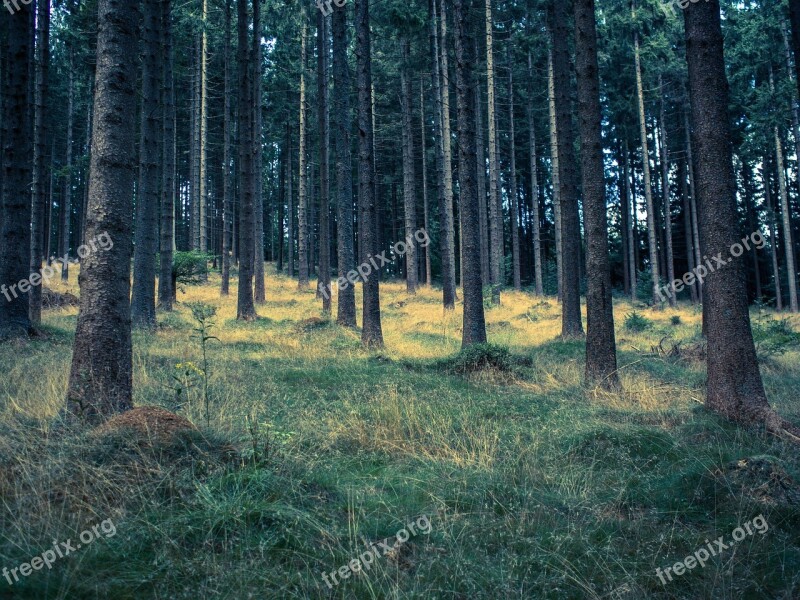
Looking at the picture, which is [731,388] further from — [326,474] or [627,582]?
[326,474]

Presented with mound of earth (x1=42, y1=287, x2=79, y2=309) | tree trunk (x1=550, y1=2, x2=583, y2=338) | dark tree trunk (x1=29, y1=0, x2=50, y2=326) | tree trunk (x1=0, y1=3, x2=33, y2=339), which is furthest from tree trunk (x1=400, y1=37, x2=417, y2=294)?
tree trunk (x1=0, y1=3, x2=33, y2=339)

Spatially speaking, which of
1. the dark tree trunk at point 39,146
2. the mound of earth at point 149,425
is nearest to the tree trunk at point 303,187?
the dark tree trunk at point 39,146

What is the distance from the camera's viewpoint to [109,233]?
4.80 m

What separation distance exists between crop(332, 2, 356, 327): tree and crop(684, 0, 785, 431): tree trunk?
9.77 metres

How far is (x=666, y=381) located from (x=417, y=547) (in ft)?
24.1

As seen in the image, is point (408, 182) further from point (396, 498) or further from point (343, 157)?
point (396, 498)

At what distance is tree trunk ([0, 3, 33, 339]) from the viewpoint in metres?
10.0

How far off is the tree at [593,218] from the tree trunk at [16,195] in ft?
33.9

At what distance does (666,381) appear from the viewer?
29.6 ft

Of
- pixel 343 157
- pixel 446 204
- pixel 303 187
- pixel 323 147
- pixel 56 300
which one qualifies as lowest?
pixel 56 300

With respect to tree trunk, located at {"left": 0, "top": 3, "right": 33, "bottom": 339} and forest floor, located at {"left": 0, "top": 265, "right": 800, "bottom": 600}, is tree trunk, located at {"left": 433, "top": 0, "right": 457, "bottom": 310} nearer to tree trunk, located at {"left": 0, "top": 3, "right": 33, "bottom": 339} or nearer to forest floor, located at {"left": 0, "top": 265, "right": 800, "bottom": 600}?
tree trunk, located at {"left": 0, "top": 3, "right": 33, "bottom": 339}

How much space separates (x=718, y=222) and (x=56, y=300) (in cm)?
1988

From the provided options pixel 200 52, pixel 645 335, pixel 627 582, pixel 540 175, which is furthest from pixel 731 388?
pixel 540 175

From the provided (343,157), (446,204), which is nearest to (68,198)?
(446,204)
